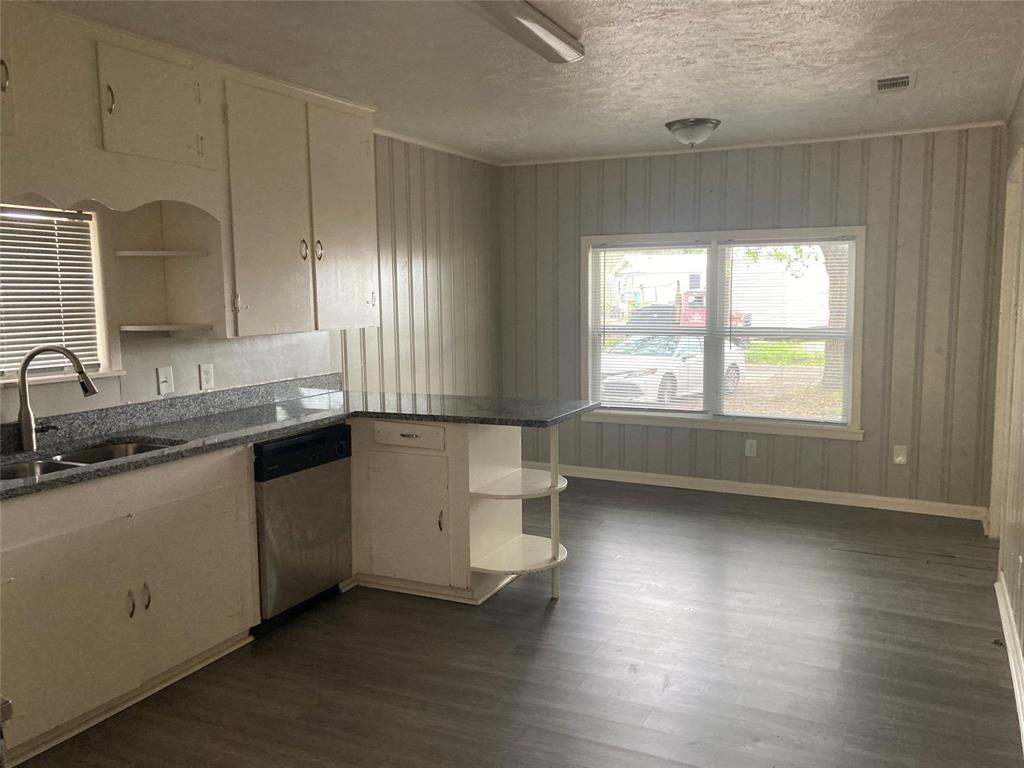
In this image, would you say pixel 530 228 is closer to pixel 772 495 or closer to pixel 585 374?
pixel 585 374

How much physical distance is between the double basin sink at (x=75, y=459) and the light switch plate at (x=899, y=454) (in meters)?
4.31

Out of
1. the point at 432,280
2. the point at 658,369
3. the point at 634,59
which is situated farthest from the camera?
the point at 658,369

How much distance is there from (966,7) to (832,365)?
2.80 metres

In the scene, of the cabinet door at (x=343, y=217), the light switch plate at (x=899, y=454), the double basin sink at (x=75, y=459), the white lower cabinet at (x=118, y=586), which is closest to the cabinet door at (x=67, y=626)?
the white lower cabinet at (x=118, y=586)

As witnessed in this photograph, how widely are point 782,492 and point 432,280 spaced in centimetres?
276

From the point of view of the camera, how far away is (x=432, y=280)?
5.40 m

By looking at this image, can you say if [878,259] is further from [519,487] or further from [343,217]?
[343,217]

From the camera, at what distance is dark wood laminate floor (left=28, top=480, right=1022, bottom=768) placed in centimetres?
251

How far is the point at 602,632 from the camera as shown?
335cm

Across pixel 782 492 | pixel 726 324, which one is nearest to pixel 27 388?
pixel 726 324

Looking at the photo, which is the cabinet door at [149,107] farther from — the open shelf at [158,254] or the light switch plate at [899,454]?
the light switch plate at [899,454]

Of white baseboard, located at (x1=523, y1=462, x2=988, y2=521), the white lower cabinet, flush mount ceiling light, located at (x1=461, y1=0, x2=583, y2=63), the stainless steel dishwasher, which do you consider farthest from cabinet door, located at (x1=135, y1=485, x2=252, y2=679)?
white baseboard, located at (x1=523, y1=462, x2=988, y2=521)

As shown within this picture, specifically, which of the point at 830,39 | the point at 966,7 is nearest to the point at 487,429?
the point at 830,39

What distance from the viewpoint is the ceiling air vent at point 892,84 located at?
3719 mm
